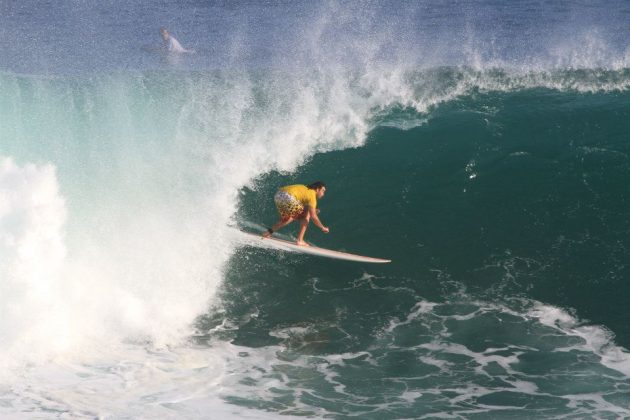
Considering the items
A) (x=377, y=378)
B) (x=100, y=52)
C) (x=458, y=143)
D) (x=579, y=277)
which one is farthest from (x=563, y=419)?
(x=100, y=52)

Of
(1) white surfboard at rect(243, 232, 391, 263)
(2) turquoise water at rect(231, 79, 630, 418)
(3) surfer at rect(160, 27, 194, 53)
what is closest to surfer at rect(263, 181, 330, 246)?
(1) white surfboard at rect(243, 232, 391, 263)

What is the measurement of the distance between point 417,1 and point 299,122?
14.2 m

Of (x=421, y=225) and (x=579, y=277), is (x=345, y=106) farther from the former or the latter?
(x=579, y=277)

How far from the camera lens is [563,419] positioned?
867 cm

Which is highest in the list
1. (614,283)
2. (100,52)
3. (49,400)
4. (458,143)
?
(100,52)

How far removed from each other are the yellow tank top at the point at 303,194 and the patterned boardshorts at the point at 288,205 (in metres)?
0.06

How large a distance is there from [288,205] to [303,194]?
294 mm

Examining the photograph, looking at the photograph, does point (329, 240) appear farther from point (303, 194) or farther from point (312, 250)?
point (303, 194)

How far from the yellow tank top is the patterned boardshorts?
6 centimetres

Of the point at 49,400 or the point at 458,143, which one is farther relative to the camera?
the point at 458,143

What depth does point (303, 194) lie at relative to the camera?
11.8 meters

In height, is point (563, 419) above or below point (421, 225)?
below

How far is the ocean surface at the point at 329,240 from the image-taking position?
970cm

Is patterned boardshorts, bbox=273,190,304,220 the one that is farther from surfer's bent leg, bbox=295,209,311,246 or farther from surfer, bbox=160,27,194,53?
surfer, bbox=160,27,194,53
